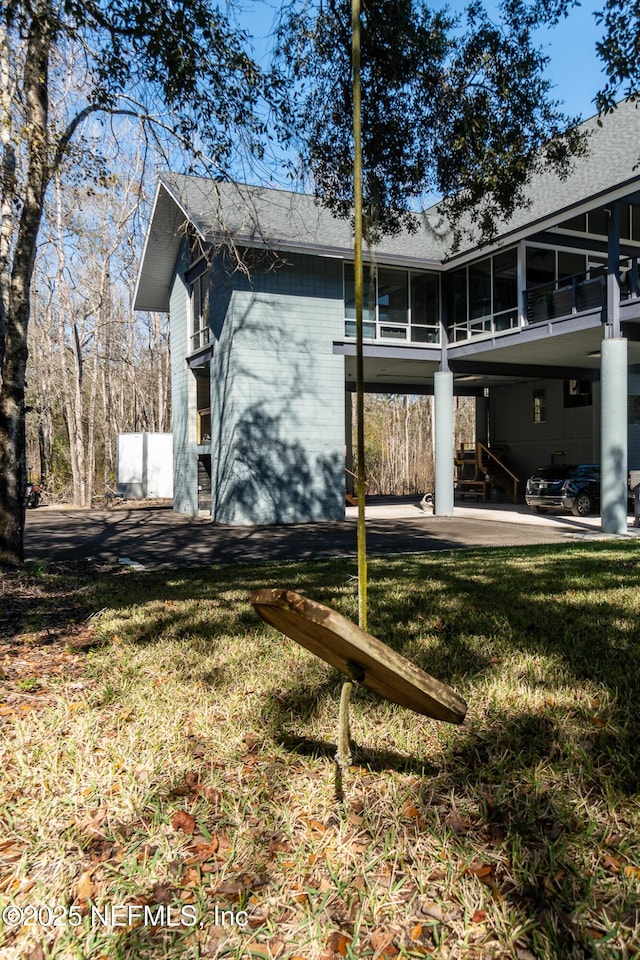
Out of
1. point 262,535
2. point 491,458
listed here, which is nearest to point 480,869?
point 262,535

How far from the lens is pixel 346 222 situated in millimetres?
17094

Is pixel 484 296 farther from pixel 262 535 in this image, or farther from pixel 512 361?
pixel 262 535

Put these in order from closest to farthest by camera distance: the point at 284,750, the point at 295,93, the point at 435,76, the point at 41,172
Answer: the point at 284,750 → the point at 435,76 → the point at 295,93 → the point at 41,172

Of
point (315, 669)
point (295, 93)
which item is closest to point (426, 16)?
point (295, 93)

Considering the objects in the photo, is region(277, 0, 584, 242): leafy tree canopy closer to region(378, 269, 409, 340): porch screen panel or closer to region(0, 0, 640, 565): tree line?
region(0, 0, 640, 565): tree line

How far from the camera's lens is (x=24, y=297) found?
819 centimetres

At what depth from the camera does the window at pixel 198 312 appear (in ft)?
61.1

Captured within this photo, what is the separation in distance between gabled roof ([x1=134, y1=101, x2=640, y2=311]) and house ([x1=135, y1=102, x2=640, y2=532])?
0.07m

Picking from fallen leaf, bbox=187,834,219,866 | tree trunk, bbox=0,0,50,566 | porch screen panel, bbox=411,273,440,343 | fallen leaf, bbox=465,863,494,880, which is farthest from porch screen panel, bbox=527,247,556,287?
fallen leaf, bbox=187,834,219,866

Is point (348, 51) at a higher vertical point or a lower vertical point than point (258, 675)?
higher

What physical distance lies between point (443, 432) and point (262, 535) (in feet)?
21.7

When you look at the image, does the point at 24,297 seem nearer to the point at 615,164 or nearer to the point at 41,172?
the point at 41,172

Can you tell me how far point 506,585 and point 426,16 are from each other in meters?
5.34

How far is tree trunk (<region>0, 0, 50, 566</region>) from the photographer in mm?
7828
